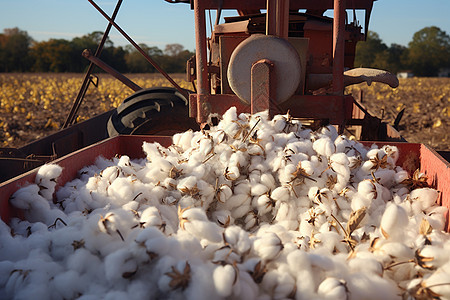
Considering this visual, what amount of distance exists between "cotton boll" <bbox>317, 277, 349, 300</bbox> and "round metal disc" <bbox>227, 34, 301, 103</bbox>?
1.39 metres

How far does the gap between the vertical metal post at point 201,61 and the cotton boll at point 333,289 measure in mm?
1683

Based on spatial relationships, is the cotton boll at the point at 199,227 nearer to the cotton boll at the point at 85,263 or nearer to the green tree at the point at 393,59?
the cotton boll at the point at 85,263

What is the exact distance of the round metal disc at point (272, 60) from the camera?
221cm

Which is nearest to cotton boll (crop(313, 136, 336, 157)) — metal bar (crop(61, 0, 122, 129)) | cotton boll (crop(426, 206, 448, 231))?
cotton boll (crop(426, 206, 448, 231))

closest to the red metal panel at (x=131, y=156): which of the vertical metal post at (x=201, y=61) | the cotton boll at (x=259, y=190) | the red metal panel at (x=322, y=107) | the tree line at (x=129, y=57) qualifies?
the vertical metal post at (x=201, y=61)

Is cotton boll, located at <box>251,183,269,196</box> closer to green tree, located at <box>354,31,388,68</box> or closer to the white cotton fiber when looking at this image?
the white cotton fiber

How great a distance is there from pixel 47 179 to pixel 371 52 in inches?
2293

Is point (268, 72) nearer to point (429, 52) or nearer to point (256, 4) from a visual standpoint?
point (256, 4)

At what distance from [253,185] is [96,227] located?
0.83m

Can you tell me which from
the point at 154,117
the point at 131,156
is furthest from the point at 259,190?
the point at 154,117

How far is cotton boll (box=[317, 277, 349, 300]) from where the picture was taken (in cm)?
107

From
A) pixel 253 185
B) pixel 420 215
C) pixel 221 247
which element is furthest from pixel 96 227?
pixel 420 215

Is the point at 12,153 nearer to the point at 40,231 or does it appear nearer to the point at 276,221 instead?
the point at 40,231

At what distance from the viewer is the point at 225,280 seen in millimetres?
1036
